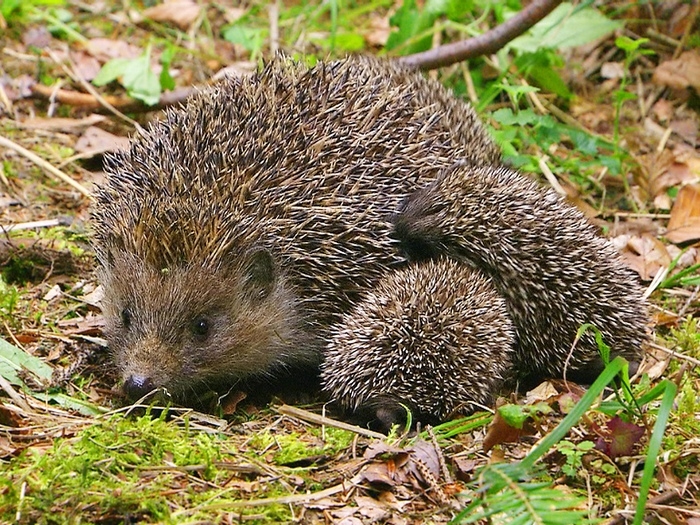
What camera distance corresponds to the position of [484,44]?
8172mm

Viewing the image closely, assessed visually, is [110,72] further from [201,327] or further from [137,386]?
[137,386]

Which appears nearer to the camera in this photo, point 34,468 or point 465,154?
point 34,468

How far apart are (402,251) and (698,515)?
2.25 metres

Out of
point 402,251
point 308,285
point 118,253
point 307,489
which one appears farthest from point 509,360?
point 118,253

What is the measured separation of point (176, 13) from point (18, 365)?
6.13 metres

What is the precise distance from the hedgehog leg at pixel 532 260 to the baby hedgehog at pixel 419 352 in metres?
0.25

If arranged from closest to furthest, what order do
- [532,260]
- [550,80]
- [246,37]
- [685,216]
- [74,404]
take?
[74,404] < [532,260] < [685,216] < [550,80] < [246,37]

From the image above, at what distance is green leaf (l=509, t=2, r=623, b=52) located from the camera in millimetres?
8250

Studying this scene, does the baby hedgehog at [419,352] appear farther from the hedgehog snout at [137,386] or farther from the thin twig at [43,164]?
the thin twig at [43,164]

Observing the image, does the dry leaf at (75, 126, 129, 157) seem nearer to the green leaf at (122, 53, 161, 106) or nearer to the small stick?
the green leaf at (122, 53, 161, 106)

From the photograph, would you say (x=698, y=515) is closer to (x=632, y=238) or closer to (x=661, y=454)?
(x=661, y=454)

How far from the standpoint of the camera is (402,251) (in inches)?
216

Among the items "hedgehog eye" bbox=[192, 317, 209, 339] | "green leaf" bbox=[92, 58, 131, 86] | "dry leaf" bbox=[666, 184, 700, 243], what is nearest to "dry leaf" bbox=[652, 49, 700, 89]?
"dry leaf" bbox=[666, 184, 700, 243]

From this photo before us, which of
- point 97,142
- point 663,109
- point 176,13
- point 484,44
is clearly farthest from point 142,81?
point 663,109
